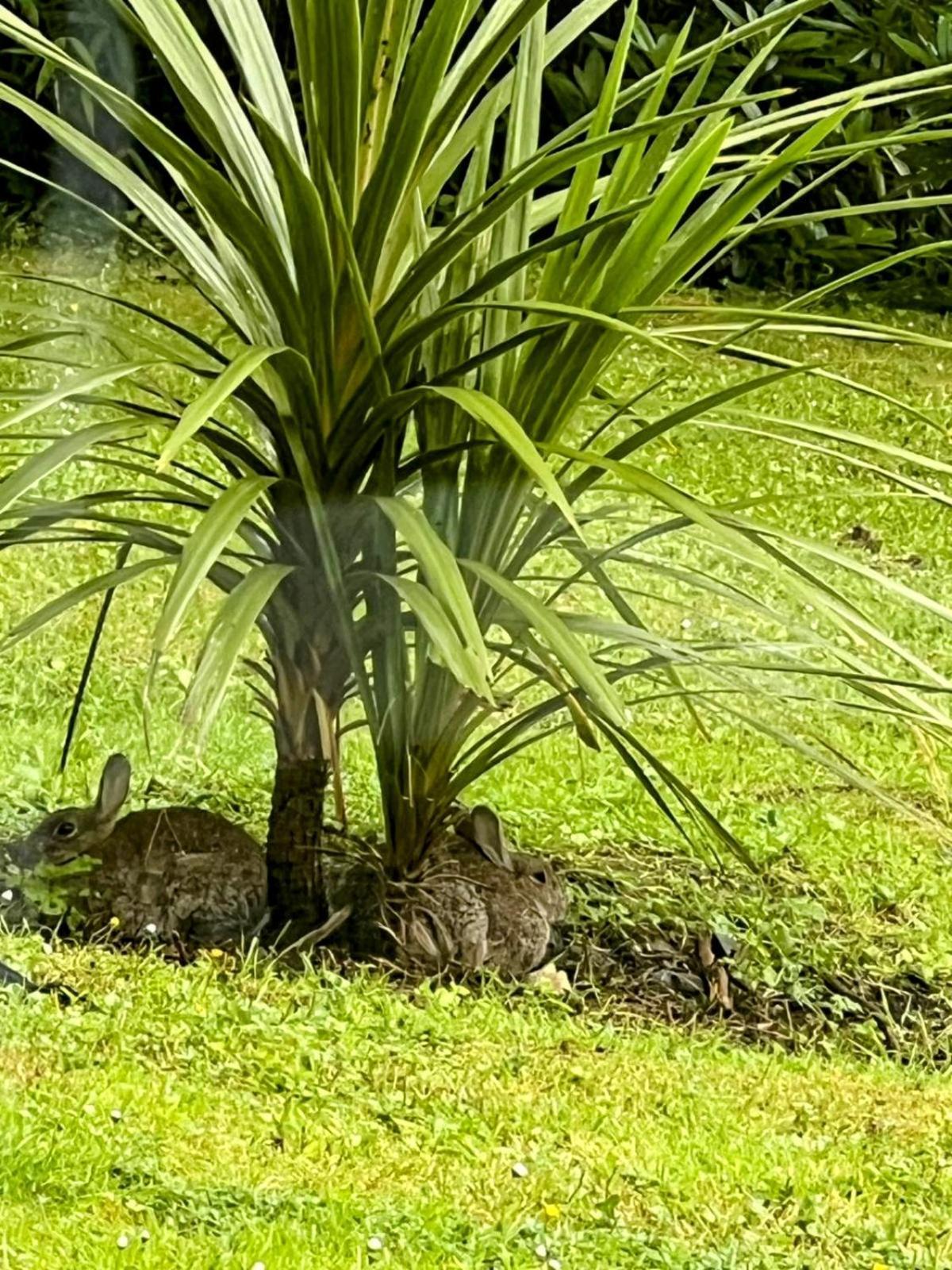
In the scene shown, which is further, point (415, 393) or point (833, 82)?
point (833, 82)

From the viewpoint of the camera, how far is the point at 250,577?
1116 mm

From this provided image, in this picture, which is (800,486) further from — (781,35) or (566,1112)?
(566,1112)

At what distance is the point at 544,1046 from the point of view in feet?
3.77

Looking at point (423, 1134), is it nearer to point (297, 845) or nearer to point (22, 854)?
point (297, 845)

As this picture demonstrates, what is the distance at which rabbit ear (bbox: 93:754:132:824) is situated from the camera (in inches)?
46.2

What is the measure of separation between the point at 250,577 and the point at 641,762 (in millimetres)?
281

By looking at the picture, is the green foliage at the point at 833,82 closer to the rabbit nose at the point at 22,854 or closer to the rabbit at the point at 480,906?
the rabbit at the point at 480,906

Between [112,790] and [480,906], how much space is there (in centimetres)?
25

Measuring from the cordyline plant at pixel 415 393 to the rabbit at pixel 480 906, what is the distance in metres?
0.02

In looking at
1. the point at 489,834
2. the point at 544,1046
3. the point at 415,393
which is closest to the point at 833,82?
the point at 415,393

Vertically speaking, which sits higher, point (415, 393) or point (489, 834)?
point (415, 393)

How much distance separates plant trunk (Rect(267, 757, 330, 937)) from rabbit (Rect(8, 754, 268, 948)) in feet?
0.04

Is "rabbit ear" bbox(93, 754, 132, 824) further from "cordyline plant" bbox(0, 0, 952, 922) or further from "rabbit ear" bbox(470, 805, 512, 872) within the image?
"rabbit ear" bbox(470, 805, 512, 872)

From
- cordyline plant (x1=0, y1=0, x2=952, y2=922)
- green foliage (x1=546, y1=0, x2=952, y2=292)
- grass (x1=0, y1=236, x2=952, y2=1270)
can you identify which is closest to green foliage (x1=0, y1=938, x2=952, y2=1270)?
grass (x1=0, y1=236, x2=952, y2=1270)
